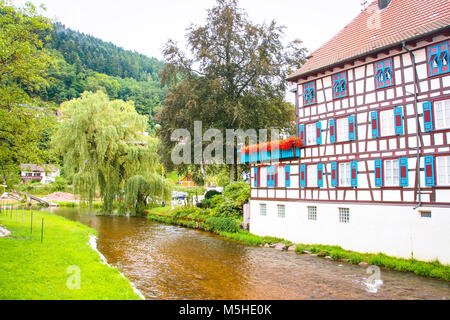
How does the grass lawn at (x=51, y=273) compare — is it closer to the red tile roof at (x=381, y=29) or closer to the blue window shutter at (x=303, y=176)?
the blue window shutter at (x=303, y=176)

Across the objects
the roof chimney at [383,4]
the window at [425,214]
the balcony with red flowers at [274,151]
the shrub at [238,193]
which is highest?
the roof chimney at [383,4]

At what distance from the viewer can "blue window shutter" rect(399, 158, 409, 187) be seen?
42.9ft

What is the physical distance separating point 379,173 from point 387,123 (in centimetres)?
217

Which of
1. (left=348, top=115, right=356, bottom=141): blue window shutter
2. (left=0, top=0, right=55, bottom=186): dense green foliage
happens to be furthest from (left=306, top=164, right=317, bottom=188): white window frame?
(left=0, top=0, right=55, bottom=186): dense green foliage

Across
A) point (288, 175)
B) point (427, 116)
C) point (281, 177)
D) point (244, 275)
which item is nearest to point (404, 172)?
point (427, 116)

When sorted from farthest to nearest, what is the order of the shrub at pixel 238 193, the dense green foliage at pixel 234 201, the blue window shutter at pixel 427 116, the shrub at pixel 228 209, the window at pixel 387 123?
the shrub at pixel 228 209, the dense green foliage at pixel 234 201, the shrub at pixel 238 193, the window at pixel 387 123, the blue window shutter at pixel 427 116

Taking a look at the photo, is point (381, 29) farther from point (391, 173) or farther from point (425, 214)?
point (425, 214)

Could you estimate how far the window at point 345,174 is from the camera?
15363 mm

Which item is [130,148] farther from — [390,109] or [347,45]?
[390,109]

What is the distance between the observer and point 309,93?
17.6m

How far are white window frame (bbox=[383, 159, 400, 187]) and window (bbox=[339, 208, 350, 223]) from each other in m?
2.27

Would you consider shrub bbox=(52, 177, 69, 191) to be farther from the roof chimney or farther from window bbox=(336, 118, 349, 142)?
the roof chimney

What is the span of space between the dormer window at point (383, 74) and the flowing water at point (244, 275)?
25.5 ft

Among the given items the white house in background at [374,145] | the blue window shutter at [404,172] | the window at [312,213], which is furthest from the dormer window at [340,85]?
the window at [312,213]
